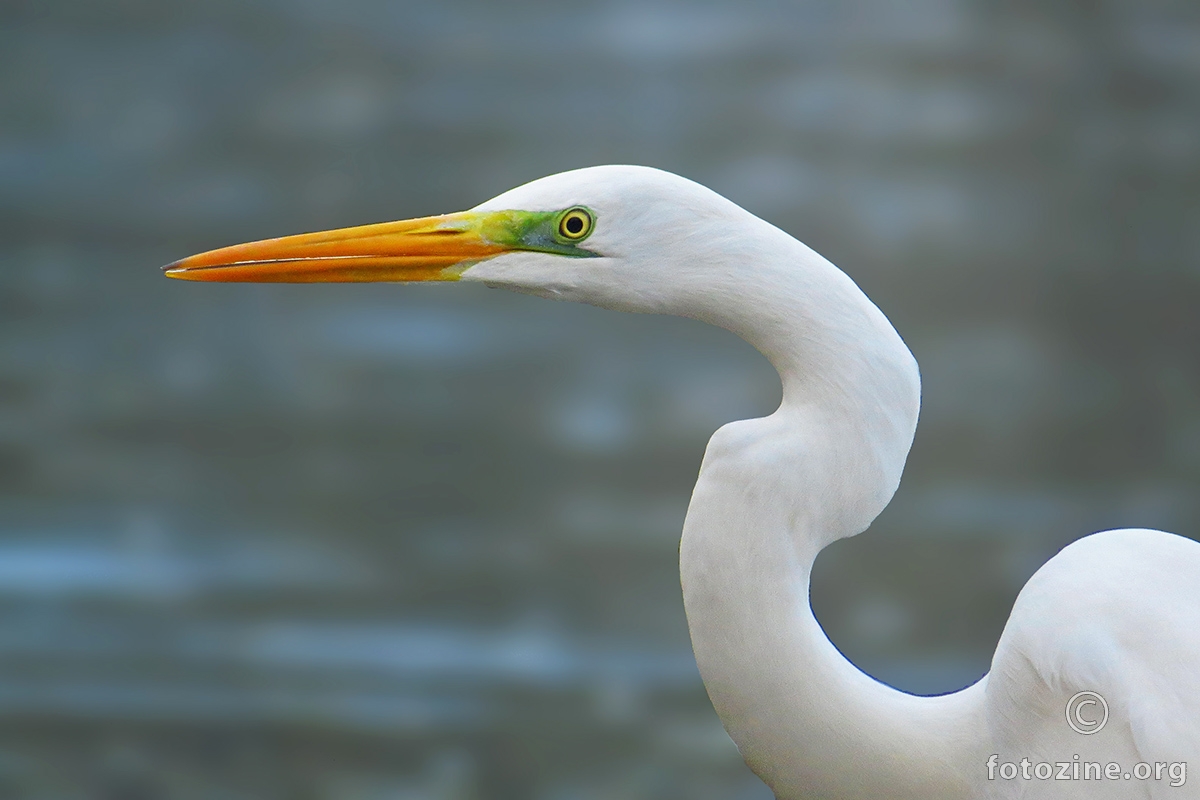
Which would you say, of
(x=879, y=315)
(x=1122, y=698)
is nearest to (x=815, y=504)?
(x=879, y=315)

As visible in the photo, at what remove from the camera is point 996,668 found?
1.04 metres

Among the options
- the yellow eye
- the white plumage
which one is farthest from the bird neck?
the yellow eye

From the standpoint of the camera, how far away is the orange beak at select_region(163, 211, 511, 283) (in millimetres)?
1045

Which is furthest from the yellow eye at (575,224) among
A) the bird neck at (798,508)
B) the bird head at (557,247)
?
the bird neck at (798,508)

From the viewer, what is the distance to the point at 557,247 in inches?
39.9

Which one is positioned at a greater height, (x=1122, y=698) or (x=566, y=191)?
(x=566, y=191)

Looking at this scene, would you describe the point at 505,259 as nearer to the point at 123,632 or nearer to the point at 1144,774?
the point at 1144,774

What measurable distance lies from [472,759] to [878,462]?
1.66 metres

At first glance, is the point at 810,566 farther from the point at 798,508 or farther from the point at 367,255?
the point at 367,255

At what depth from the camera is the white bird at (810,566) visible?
0.97 m

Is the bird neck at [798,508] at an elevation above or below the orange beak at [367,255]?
below

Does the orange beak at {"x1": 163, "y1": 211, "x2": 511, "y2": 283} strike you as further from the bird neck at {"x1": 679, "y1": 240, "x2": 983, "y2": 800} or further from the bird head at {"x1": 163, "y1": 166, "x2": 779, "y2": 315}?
the bird neck at {"x1": 679, "y1": 240, "x2": 983, "y2": 800}

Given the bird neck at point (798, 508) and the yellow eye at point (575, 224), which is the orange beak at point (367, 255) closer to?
the yellow eye at point (575, 224)

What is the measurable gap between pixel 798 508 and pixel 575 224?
0.29 metres
